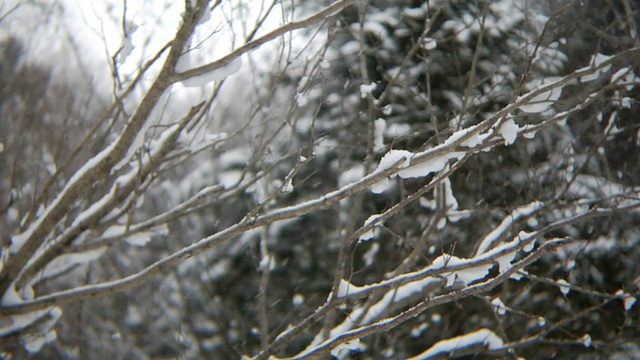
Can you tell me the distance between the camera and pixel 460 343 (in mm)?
3559

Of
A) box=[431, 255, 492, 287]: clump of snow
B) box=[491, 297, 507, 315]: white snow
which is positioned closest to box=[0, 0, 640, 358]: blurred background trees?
box=[491, 297, 507, 315]: white snow

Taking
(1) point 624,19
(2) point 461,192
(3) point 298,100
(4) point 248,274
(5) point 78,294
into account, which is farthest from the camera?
(4) point 248,274

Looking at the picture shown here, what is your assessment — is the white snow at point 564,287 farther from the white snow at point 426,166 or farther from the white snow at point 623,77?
the white snow at point 426,166

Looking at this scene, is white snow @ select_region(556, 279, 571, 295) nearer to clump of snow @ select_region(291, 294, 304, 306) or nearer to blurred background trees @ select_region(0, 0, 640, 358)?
blurred background trees @ select_region(0, 0, 640, 358)

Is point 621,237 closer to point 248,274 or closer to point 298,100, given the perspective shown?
point 248,274

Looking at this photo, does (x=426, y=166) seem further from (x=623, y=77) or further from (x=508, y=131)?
(x=623, y=77)

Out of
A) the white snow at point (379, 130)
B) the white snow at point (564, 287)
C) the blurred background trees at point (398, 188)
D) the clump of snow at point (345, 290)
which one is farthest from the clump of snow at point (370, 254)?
the clump of snow at point (345, 290)

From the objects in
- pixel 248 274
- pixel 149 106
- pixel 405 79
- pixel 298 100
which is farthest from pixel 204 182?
pixel 149 106

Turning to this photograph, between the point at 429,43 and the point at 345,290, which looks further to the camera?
the point at 429,43

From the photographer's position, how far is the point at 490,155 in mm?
6668

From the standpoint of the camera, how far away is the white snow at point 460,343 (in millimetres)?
3504

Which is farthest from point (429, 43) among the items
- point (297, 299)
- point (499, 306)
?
point (297, 299)

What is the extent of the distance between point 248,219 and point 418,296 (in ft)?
5.55

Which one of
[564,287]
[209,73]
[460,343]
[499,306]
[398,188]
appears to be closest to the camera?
[209,73]
